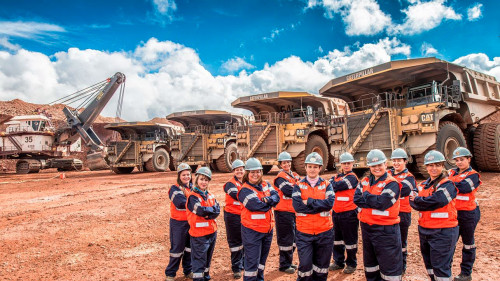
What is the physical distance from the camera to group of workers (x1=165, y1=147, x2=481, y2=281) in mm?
3168

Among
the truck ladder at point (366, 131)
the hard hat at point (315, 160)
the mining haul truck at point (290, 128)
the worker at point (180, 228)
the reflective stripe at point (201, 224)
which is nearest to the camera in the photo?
the hard hat at point (315, 160)

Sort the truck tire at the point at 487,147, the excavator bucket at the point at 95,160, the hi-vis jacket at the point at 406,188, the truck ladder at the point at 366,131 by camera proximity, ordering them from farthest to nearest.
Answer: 1. the excavator bucket at the point at 95,160
2. the truck tire at the point at 487,147
3. the truck ladder at the point at 366,131
4. the hi-vis jacket at the point at 406,188

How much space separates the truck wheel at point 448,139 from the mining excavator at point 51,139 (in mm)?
22519

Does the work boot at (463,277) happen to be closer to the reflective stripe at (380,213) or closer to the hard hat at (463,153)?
the reflective stripe at (380,213)

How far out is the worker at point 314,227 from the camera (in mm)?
3154

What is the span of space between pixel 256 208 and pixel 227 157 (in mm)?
13165

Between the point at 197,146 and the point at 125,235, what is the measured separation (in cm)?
1190

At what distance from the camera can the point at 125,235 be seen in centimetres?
557

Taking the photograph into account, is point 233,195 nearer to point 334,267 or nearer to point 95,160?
point 334,267

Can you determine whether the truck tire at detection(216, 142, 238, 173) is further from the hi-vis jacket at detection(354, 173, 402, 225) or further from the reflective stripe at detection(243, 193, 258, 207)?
the hi-vis jacket at detection(354, 173, 402, 225)

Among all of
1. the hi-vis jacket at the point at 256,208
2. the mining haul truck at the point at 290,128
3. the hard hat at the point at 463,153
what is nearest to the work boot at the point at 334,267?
the hi-vis jacket at the point at 256,208

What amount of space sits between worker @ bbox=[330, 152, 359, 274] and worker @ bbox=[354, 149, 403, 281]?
0.57 metres

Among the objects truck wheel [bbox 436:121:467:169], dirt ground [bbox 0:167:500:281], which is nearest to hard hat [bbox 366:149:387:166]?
dirt ground [bbox 0:167:500:281]

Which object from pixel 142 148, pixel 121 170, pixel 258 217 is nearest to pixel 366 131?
pixel 258 217
